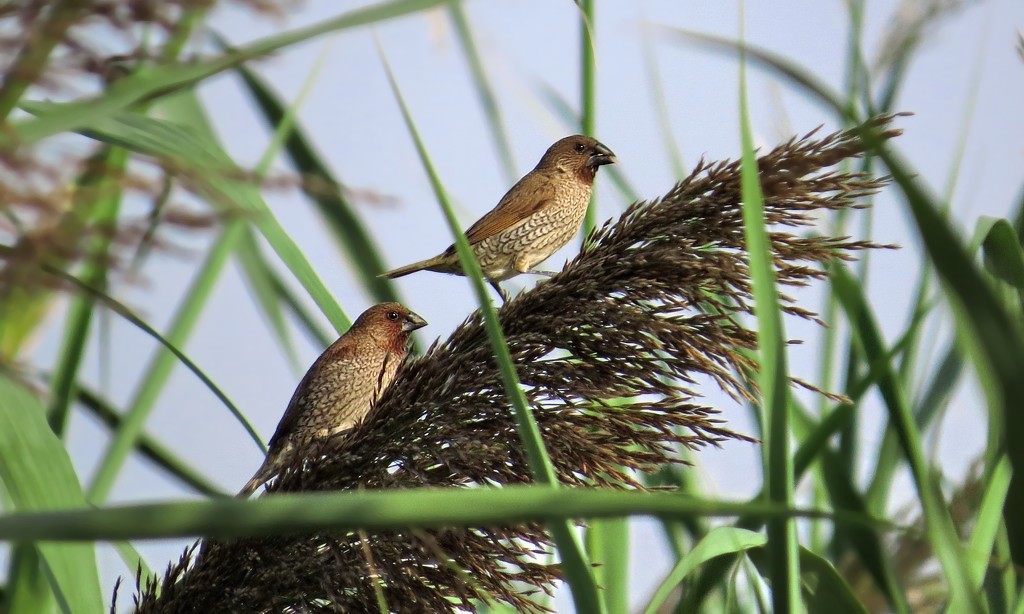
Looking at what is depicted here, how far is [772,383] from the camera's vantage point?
3.62 ft

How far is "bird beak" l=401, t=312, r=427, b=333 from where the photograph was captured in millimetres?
3029

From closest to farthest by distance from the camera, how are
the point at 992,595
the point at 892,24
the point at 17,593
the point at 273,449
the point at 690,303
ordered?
the point at 17,593 < the point at 690,303 < the point at 992,595 < the point at 273,449 < the point at 892,24

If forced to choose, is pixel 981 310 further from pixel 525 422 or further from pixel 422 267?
pixel 422 267

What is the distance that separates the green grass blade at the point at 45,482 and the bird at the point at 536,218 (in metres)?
1.90

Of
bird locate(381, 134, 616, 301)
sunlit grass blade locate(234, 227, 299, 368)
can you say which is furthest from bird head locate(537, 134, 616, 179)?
sunlit grass blade locate(234, 227, 299, 368)

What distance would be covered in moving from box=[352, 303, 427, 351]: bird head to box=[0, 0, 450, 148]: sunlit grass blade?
6.46ft

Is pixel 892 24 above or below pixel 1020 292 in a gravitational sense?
above

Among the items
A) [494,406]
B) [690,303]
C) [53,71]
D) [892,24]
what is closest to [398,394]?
[494,406]

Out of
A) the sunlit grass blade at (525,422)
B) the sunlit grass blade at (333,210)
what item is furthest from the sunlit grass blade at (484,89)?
the sunlit grass blade at (525,422)

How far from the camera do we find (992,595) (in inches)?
70.2

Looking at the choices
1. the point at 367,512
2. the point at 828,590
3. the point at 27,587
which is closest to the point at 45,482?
the point at 27,587

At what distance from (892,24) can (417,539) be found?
2539 mm

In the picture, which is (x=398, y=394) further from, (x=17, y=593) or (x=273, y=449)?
(x=273, y=449)

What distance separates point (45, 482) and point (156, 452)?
1.04 metres
